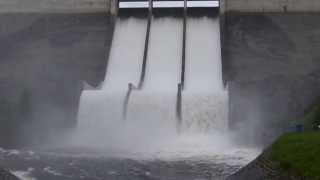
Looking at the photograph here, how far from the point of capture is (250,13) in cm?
4112

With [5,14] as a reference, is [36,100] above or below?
below

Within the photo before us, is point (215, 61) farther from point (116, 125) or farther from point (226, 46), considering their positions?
point (116, 125)

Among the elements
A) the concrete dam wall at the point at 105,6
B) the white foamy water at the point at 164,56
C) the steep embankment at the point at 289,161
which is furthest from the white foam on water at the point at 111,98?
the steep embankment at the point at 289,161

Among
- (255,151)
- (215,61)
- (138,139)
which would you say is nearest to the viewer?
(255,151)

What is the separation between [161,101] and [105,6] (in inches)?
524

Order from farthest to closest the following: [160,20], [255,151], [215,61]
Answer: [160,20]
[215,61]
[255,151]

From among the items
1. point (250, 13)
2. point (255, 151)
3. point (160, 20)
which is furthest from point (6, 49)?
point (255, 151)

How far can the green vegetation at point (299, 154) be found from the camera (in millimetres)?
13938

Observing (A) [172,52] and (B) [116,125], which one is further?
(A) [172,52]

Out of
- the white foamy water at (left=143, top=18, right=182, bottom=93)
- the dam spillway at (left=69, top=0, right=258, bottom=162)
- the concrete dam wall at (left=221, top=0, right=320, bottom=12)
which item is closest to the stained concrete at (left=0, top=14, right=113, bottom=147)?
the dam spillway at (left=69, top=0, right=258, bottom=162)

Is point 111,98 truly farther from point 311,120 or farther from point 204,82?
point 311,120

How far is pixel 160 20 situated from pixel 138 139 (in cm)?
1286

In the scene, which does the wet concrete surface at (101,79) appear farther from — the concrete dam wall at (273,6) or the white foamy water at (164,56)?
the white foamy water at (164,56)

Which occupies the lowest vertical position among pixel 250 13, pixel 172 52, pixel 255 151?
pixel 255 151
